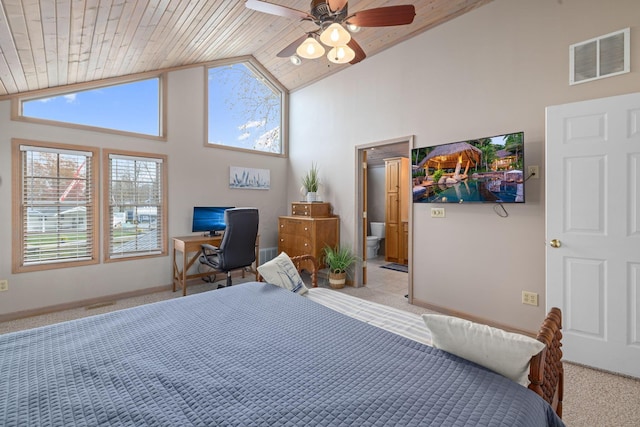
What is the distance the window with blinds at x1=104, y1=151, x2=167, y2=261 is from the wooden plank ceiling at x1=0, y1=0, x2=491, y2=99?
111cm

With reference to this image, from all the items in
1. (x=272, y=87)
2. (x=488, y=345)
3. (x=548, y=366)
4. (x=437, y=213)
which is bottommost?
(x=548, y=366)

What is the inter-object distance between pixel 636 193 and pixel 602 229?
12.4 inches

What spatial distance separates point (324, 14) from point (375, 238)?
16.2 feet

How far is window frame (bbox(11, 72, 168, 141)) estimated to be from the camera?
3254 millimetres

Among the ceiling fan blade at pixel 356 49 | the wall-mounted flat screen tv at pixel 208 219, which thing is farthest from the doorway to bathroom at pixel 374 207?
the wall-mounted flat screen tv at pixel 208 219

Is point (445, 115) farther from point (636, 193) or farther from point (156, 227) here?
point (156, 227)

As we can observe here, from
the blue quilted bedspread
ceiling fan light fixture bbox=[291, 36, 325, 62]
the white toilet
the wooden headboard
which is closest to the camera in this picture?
the blue quilted bedspread

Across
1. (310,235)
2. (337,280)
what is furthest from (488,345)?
(310,235)

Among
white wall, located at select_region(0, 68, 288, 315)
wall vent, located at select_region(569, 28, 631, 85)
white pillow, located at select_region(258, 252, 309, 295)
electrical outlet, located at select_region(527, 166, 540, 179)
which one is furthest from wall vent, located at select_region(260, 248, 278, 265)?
wall vent, located at select_region(569, 28, 631, 85)

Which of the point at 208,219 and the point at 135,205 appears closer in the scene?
the point at 135,205

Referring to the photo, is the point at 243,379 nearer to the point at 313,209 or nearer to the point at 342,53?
the point at 342,53

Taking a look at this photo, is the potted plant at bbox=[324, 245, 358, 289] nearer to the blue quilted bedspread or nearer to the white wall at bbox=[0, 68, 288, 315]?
the white wall at bbox=[0, 68, 288, 315]

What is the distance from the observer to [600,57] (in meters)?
2.36

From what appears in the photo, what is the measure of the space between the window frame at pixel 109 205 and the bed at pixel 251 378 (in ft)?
8.85
